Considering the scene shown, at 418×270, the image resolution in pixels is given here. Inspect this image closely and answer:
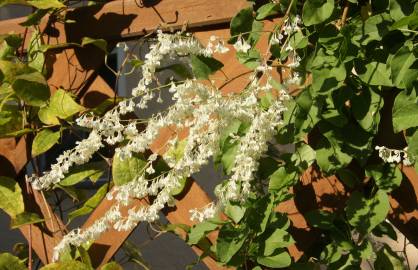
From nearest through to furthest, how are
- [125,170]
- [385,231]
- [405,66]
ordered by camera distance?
1. [405,66]
2. [385,231]
3. [125,170]

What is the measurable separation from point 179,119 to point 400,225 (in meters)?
0.55

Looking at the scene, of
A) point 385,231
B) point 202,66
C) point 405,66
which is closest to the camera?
point 405,66

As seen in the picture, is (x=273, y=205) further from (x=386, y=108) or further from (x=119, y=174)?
(x=119, y=174)

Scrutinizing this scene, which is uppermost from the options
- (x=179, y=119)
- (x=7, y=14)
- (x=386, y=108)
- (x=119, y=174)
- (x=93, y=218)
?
(x=179, y=119)

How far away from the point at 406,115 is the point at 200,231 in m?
0.51

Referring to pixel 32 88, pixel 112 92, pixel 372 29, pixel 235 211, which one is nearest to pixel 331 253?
pixel 235 211

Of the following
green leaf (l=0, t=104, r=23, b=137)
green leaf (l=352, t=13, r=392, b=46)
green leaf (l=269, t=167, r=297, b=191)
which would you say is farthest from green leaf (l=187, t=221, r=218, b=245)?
green leaf (l=0, t=104, r=23, b=137)

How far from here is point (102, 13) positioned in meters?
1.76

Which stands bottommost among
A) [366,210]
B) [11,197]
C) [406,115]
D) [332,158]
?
[11,197]

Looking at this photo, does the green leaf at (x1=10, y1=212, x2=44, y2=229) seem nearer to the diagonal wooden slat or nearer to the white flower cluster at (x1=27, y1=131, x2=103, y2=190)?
the white flower cluster at (x1=27, y1=131, x2=103, y2=190)

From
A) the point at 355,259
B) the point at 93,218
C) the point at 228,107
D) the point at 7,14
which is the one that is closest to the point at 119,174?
the point at 93,218

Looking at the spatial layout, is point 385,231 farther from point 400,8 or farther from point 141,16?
point 141,16

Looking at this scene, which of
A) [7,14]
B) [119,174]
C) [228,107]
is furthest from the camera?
[7,14]

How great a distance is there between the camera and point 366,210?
4.48 ft
